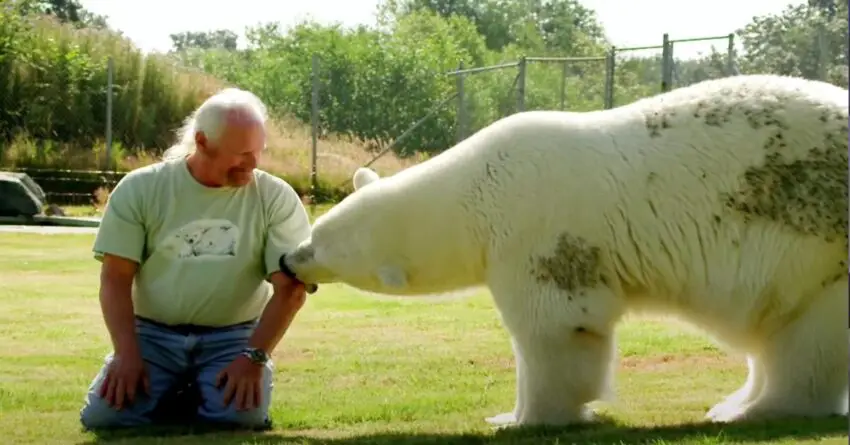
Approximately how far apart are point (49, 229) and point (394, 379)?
15981mm

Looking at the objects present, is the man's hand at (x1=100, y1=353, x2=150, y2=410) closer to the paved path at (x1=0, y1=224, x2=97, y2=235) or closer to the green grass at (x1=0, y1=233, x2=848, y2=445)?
the green grass at (x1=0, y1=233, x2=848, y2=445)

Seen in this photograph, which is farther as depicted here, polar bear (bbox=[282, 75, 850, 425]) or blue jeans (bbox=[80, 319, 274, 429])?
blue jeans (bbox=[80, 319, 274, 429])

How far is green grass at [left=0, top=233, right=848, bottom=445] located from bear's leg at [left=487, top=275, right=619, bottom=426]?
0.21m

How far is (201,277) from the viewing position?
22.5 ft

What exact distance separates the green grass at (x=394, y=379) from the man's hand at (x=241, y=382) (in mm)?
204

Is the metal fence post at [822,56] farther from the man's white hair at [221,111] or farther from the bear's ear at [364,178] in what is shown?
the man's white hair at [221,111]

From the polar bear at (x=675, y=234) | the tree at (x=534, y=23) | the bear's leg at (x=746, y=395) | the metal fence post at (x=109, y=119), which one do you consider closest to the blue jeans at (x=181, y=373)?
the polar bear at (x=675, y=234)

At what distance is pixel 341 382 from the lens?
8406mm

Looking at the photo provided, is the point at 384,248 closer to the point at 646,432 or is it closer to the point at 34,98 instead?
the point at 646,432

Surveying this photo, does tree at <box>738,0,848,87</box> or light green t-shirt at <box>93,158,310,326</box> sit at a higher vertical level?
tree at <box>738,0,848,87</box>

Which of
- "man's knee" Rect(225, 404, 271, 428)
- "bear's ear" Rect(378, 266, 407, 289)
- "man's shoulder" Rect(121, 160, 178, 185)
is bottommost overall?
"man's knee" Rect(225, 404, 271, 428)

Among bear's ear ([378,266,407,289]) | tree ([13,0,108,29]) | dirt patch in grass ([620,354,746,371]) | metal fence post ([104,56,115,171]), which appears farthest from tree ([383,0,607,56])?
bear's ear ([378,266,407,289])

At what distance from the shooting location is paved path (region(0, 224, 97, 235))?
72.3 ft

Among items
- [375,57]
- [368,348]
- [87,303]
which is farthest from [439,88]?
[368,348]
